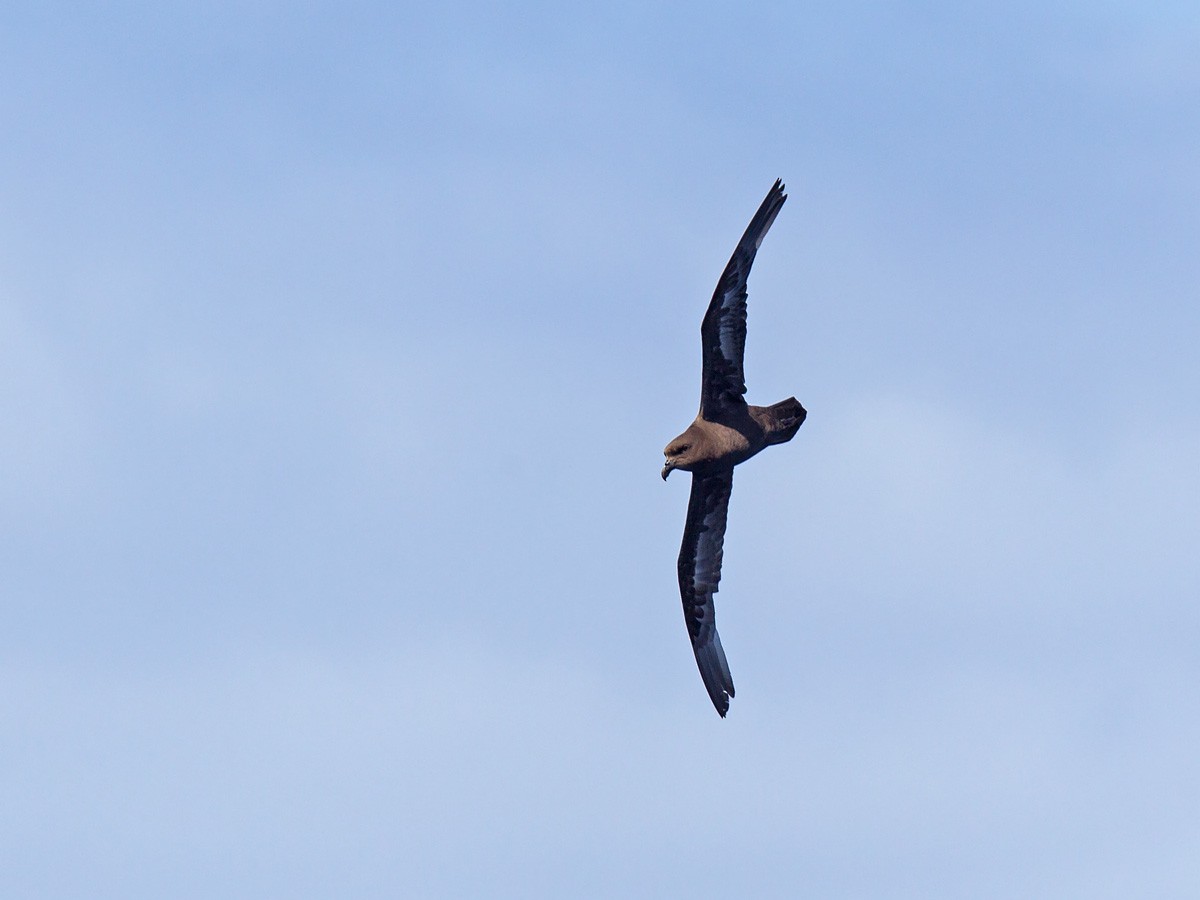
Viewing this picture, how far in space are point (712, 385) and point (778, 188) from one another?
3.21 meters

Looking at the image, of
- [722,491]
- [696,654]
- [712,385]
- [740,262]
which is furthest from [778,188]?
[696,654]

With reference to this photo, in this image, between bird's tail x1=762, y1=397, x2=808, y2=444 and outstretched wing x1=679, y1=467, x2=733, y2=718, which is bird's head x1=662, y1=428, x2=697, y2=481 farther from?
bird's tail x1=762, y1=397, x2=808, y2=444

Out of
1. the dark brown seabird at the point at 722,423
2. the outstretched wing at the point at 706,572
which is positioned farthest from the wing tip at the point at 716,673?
the dark brown seabird at the point at 722,423

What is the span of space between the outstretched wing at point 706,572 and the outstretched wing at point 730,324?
1788 mm

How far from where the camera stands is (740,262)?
78.0ft

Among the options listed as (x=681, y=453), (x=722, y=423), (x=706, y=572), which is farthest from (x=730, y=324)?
(x=706, y=572)

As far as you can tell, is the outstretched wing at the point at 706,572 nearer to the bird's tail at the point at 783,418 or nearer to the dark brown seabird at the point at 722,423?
the dark brown seabird at the point at 722,423

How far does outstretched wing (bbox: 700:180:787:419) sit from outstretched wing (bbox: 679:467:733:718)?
70.4 inches

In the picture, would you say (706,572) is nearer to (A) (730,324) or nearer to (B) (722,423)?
(B) (722,423)

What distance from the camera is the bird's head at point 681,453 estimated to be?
2508cm

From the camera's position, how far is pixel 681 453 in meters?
25.2

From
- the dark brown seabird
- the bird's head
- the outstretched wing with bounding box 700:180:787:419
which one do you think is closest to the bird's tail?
the dark brown seabird

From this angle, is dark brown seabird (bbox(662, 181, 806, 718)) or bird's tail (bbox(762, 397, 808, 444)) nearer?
dark brown seabird (bbox(662, 181, 806, 718))

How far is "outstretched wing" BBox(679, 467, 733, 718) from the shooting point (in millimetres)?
26328
